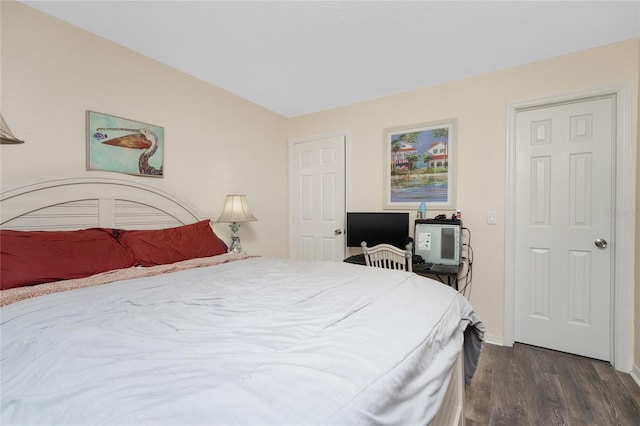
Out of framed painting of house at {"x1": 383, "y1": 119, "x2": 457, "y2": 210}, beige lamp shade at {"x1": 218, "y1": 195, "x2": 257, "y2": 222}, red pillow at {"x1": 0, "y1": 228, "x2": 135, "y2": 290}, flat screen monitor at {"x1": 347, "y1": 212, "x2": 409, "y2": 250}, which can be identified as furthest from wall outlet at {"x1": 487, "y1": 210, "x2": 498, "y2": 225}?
red pillow at {"x1": 0, "y1": 228, "x2": 135, "y2": 290}

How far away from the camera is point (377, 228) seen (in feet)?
10.2

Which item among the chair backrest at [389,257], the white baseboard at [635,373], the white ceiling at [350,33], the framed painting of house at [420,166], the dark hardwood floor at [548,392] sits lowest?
the dark hardwood floor at [548,392]

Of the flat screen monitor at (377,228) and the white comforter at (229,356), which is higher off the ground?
the flat screen monitor at (377,228)

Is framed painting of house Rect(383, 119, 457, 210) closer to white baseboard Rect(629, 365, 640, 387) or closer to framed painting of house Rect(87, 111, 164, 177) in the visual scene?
white baseboard Rect(629, 365, 640, 387)

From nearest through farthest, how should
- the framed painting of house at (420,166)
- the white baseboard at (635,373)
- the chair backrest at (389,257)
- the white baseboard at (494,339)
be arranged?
the white baseboard at (635,373) < the chair backrest at (389,257) < the white baseboard at (494,339) < the framed painting of house at (420,166)

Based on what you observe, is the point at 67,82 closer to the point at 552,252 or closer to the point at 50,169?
the point at 50,169

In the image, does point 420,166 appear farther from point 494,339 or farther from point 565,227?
point 494,339

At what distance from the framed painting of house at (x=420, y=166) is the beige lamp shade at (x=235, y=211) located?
158cm

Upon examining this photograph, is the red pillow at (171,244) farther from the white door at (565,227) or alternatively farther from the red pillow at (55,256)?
the white door at (565,227)

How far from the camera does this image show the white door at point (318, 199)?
363 cm

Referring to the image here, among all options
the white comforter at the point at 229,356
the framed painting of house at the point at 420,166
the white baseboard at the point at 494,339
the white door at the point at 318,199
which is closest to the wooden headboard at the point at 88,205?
the white comforter at the point at 229,356

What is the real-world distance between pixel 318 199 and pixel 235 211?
118 cm

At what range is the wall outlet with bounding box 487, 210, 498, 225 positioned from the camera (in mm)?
2678

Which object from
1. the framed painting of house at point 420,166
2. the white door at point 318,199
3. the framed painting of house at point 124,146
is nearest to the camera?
the framed painting of house at point 124,146
